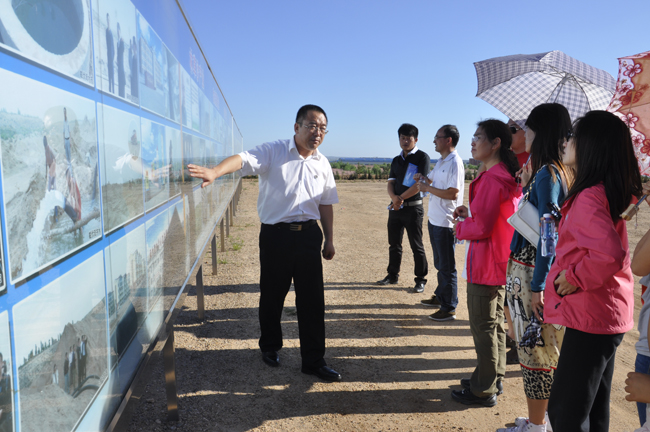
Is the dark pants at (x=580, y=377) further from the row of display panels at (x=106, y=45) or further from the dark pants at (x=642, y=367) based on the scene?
the row of display panels at (x=106, y=45)

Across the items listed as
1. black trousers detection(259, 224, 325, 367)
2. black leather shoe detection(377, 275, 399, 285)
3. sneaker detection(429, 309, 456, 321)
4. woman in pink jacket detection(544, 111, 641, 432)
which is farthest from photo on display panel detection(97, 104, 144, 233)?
black leather shoe detection(377, 275, 399, 285)

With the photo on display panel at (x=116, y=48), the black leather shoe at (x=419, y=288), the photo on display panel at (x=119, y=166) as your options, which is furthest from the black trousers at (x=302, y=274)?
the black leather shoe at (x=419, y=288)

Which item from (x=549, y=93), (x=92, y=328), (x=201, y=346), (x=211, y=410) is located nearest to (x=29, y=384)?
(x=92, y=328)

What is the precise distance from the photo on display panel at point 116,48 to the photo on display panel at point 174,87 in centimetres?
66

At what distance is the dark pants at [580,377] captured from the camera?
5.85ft

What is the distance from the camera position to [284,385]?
3197mm

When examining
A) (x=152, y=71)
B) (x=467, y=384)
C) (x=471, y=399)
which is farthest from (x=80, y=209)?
(x=467, y=384)

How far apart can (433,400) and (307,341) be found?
101cm

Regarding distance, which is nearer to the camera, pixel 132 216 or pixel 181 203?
pixel 132 216

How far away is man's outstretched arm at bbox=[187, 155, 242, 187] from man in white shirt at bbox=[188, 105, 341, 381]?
0.99ft

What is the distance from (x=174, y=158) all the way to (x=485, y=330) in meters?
2.23

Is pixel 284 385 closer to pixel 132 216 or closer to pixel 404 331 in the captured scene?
pixel 404 331

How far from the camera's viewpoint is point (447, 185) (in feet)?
14.8

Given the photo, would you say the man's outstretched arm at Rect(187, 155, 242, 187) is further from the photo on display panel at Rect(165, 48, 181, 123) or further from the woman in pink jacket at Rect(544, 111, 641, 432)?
the woman in pink jacket at Rect(544, 111, 641, 432)
